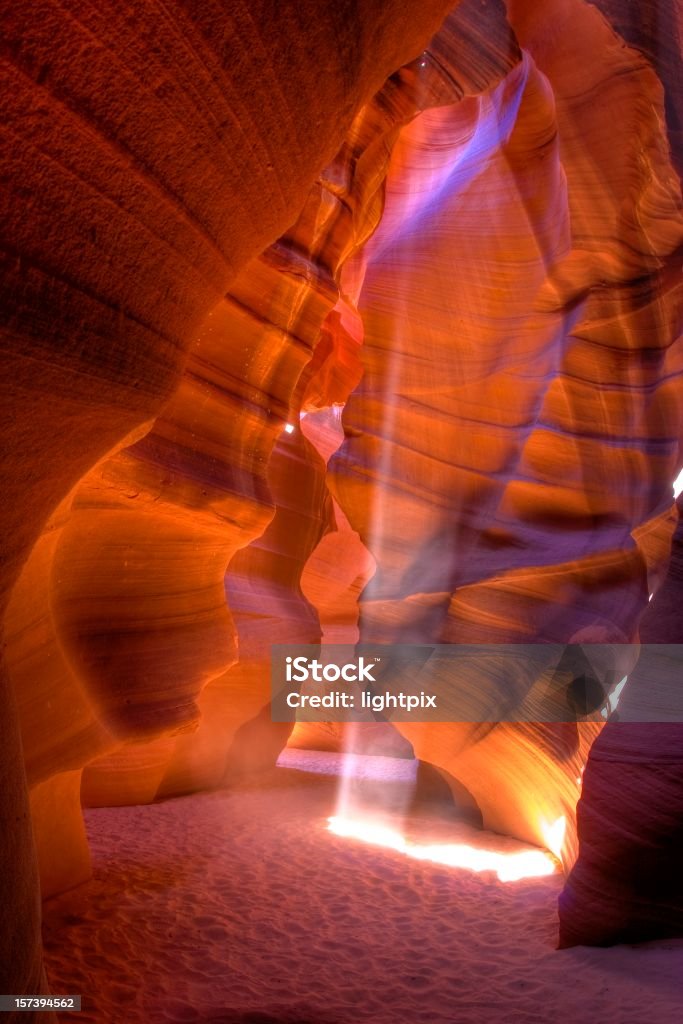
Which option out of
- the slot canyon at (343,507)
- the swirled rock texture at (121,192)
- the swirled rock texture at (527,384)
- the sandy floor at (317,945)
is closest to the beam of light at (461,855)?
the slot canyon at (343,507)

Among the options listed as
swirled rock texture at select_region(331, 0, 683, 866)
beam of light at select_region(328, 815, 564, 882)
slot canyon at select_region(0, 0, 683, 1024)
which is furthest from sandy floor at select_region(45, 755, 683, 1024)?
swirled rock texture at select_region(331, 0, 683, 866)

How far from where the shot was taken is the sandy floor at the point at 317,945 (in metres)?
3.56

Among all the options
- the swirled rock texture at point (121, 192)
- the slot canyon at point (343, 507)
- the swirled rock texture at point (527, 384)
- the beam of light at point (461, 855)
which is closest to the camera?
the swirled rock texture at point (121, 192)

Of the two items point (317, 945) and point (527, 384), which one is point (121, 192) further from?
point (527, 384)

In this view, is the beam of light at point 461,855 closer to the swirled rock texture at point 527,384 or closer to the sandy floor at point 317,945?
the sandy floor at point 317,945

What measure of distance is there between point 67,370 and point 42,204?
1.19 feet

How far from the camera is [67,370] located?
1676 mm

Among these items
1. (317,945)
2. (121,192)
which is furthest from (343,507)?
(121,192)

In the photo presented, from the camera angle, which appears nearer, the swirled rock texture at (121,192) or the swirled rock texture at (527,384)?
the swirled rock texture at (121,192)

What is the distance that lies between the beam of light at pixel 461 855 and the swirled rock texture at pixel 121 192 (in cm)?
496

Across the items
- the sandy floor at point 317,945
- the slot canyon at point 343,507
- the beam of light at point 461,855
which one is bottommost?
the beam of light at point 461,855

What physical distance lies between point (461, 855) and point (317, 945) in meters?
2.46

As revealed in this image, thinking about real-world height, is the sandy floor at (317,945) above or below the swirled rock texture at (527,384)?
below

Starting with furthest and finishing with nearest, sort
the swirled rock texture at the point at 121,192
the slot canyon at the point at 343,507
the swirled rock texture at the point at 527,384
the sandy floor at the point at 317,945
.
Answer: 1. the swirled rock texture at the point at 527,384
2. the sandy floor at the point at 317,945
3. the slot canyon at the point at 343,507
4. the swirled rock texture at the point at 121,192
